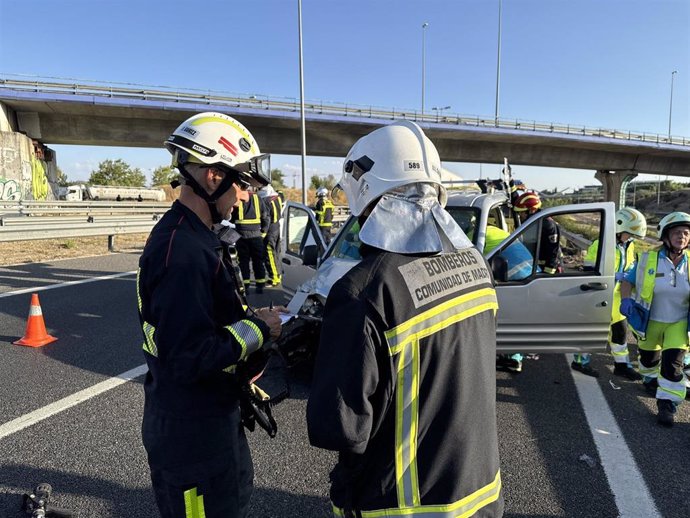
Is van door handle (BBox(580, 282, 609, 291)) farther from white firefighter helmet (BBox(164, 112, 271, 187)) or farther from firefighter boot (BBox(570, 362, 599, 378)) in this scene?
white firefighter helmet (BBox(164, 112, 271, 187))

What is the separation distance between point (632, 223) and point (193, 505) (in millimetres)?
5844

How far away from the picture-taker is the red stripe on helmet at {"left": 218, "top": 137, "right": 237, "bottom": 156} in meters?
1.85

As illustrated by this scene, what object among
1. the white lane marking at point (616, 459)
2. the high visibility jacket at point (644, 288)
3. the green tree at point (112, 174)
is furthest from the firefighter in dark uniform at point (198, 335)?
the green tree at point (112, 174)

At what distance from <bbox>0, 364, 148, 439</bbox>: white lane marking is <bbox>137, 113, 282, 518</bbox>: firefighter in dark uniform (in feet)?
8.09

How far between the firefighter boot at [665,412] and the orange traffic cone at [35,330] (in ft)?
20.9

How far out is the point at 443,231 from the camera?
134 cm

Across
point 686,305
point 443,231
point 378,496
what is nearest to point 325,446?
point 378,496

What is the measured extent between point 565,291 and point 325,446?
12.6 feet

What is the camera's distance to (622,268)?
18.0ft

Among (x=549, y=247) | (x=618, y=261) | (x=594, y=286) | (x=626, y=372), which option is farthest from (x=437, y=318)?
(x=618, y=261)

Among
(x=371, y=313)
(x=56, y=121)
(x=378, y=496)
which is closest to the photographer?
(x=371, y=313)

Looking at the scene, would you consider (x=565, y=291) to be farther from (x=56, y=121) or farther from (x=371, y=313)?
(x=56, y=121)

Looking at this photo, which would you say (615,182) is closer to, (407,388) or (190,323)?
(407,388)

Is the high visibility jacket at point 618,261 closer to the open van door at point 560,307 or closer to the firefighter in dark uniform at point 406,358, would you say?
the open van door at point 560,307
